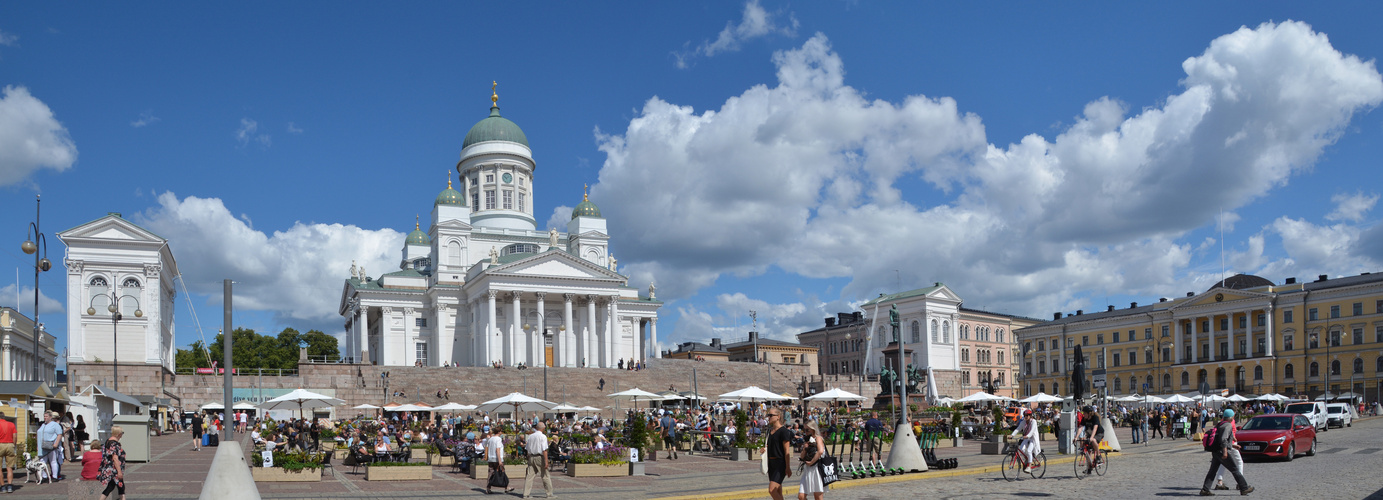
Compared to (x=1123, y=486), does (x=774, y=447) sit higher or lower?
higher

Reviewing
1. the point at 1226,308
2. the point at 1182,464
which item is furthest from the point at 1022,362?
the point at 1182,464

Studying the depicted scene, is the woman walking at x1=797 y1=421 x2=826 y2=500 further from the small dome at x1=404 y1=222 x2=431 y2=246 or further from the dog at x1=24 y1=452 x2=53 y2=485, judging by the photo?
the small dome at x1=404 y1=222 x2=431 y2=246

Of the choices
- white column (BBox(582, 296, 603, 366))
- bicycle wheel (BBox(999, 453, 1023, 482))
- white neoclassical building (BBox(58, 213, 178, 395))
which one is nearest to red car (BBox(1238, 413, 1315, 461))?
bicycle wheel (BBox(999, 453, 1023, 482))

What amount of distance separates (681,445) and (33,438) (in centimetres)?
1828

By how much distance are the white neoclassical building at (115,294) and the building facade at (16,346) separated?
4774mm

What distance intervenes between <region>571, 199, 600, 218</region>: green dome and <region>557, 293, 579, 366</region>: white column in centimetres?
1537

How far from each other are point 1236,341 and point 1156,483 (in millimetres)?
86467

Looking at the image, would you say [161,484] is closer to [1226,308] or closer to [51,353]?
[51,353]

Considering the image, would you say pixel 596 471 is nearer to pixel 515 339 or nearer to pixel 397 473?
pixel 397 473

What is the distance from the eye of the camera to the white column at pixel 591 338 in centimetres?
7881

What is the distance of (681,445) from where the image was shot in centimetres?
3409

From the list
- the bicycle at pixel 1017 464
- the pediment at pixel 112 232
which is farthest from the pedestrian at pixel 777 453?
the pediment at pixel 112 232

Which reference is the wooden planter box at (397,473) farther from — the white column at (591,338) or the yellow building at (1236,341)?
the yellow building at (1236,341)

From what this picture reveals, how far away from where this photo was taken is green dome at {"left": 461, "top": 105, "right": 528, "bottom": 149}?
93062mm
